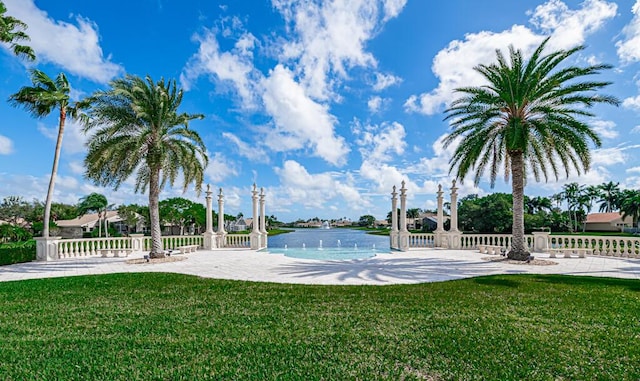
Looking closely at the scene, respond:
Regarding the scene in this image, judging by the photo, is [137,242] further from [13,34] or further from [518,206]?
[518,206]

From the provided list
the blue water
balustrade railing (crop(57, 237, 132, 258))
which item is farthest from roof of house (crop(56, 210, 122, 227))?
balustrade railing (crop(57, 237, 132, 258))

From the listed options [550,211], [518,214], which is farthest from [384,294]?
[550,211]

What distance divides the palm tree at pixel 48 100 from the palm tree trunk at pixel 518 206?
69.8 ft

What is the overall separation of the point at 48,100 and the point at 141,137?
7.22 metres

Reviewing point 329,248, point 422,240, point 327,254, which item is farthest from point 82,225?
point 422,240

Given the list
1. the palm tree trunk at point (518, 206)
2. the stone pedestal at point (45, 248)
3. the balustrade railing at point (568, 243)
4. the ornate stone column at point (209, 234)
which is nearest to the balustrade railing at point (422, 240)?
the balustrade railing at point (568, 243)

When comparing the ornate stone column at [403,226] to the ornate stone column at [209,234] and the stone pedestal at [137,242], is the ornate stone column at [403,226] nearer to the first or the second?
the ornate stone column at [209,234]

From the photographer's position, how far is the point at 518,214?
1357 cm

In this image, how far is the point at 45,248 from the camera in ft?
49.5

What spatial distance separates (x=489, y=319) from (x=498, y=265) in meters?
7.92

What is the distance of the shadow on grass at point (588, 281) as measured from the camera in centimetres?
823

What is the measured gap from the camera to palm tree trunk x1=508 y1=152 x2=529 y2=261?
13.1 m

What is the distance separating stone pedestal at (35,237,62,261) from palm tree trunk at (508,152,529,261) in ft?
67.6

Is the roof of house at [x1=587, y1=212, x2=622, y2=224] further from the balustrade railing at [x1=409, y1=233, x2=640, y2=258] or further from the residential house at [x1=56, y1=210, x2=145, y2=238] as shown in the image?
the residential house at [x1=56, y1=210, x2=145, y2=238]
